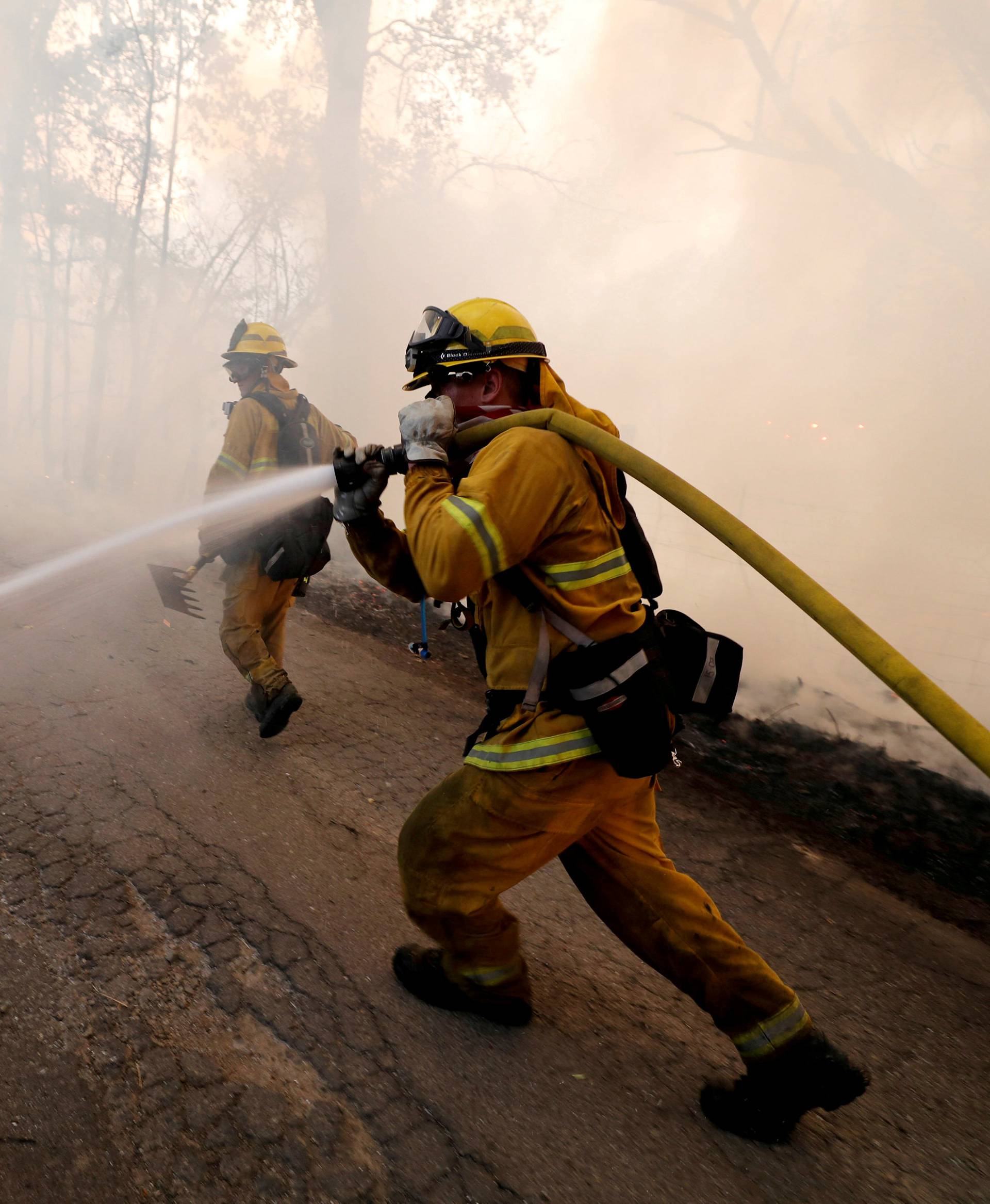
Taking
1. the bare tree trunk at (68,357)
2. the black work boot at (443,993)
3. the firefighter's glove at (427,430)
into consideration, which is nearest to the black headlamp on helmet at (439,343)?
the firefighter's glove at (427,430)

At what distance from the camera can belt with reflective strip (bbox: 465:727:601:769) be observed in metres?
1.76

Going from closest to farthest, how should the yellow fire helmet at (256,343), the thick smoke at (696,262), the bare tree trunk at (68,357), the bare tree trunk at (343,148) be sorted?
the yellow fire helmet at (256,343) → the thick smoke at (696,262) → the bare tree trunk at (343,148) → the bare tree trunk at (68,357)

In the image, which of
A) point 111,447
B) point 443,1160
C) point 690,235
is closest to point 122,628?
point 443,1160

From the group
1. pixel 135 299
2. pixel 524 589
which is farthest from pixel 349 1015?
pixel 135 299

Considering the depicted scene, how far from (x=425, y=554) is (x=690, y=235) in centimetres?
799

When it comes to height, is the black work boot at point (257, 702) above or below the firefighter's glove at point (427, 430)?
below

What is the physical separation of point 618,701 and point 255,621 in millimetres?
2641

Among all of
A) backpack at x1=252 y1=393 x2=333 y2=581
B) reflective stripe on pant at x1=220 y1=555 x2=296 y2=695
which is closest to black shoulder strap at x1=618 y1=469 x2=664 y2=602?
backpack at x1=252 y1=393 x2=333 y2=581

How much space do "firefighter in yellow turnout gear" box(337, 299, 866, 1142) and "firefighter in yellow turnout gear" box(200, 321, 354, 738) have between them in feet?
6.22

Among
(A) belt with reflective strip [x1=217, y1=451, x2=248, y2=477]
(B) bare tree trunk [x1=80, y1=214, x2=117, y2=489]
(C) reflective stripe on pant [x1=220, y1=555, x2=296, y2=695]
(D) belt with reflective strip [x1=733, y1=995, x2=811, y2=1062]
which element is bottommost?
(D) belt with reflective strip [x1=733, y1=995, x2=811, y2=1062]

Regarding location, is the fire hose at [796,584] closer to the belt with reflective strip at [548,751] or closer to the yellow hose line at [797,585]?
the yellow hose line at [797,585]

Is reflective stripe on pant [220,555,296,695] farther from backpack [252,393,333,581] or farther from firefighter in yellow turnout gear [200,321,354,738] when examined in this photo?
backpack [252,393,333,581]

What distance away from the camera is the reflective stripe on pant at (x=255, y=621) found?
378 centimetres

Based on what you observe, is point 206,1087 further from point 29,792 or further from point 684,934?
point 29,792
